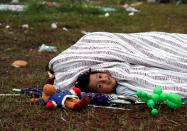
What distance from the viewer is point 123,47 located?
3.42 meters

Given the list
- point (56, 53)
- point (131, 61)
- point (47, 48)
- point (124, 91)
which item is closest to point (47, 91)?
point (124, 91)

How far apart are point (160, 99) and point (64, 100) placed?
81 centimetres

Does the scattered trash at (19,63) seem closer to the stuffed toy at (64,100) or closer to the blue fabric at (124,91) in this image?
the stuffed toy at (64,100)

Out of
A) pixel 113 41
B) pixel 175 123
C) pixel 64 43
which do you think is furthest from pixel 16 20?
pixel 175 123

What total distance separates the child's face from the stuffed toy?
22 centimetres

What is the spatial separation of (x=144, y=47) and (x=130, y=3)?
9028 millimetres

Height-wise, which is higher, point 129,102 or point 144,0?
point 144,0

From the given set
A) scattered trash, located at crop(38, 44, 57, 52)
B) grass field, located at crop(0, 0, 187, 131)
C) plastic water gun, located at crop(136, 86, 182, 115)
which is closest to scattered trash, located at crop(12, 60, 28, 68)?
grass field, located at crop(0, 0, 187, 131)

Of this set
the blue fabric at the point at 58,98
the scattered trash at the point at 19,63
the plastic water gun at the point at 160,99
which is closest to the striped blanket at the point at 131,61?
the plastic water gun at the point at 160,99

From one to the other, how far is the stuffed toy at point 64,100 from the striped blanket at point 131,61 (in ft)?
1.12

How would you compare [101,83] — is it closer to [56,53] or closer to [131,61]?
[131,61]

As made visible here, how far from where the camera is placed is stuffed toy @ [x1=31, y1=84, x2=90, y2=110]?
2676 mm

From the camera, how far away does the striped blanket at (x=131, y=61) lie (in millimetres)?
3035

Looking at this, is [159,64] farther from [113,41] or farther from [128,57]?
[113,41]
